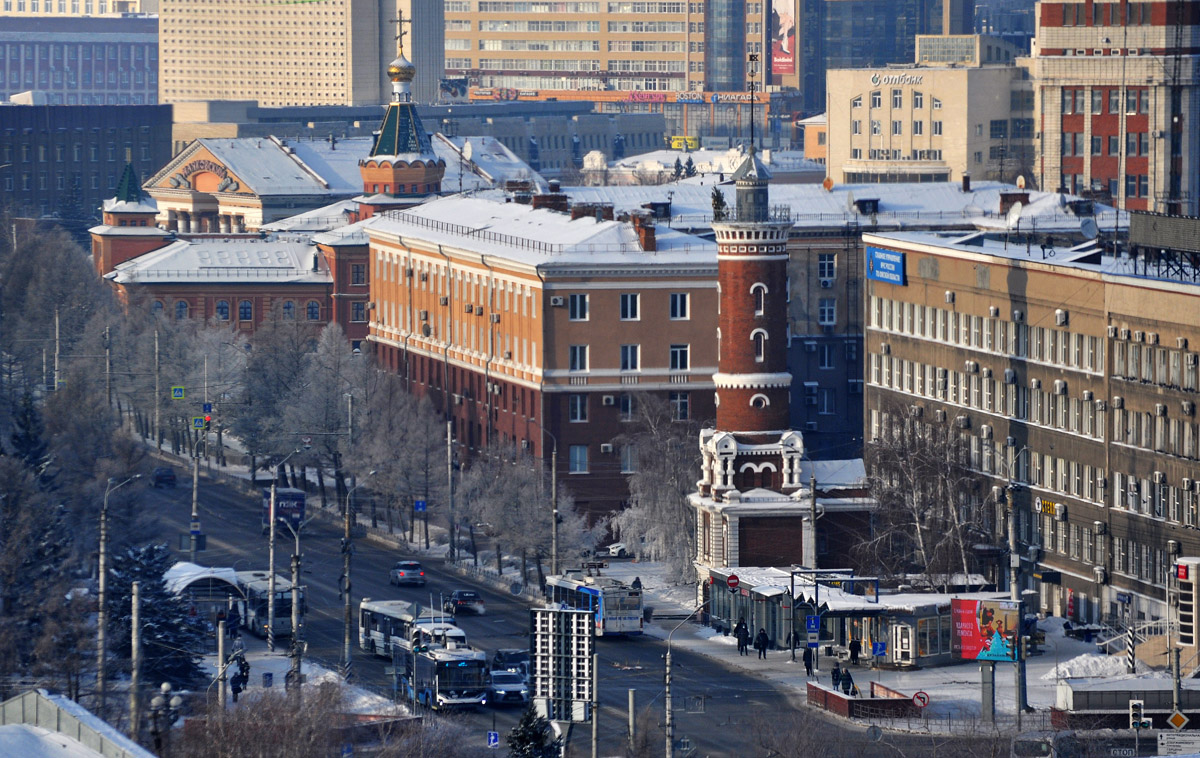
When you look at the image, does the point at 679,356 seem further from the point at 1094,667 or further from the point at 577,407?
the point at 1094,667

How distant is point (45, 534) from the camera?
296ft

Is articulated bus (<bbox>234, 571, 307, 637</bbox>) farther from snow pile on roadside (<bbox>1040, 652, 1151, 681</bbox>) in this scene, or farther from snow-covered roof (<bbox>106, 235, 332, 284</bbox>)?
snow-covered roof (<bbox>106, 235, 332, 284</bbox>)

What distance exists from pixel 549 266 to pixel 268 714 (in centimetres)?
5808

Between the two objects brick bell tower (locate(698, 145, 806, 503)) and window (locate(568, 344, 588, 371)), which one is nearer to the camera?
brick bell tower (locate(698, 145, 806, 503))

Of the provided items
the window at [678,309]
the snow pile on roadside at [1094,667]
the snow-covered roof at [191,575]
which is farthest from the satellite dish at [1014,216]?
the snow pile on roadside at [1094,667]

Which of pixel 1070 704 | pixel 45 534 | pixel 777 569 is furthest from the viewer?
pixel 777 569

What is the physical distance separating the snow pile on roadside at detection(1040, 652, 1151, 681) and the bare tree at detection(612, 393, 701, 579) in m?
23.0

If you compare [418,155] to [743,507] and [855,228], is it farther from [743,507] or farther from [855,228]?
[743,507]

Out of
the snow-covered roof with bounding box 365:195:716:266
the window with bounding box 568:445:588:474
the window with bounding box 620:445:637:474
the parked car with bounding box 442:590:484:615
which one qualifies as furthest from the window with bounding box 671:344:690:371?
the parked car with bounding box 442:590:484:615

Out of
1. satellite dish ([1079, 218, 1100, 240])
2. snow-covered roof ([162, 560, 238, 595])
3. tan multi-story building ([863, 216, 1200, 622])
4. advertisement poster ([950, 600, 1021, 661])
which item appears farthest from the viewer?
satellite dish ([1079, 218, 1100, 240])

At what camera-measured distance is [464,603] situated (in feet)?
336

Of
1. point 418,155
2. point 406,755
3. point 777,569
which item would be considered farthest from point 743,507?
point 418,155

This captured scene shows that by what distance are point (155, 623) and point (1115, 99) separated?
96231 millimetres

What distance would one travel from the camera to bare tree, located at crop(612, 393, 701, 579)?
110306mm
